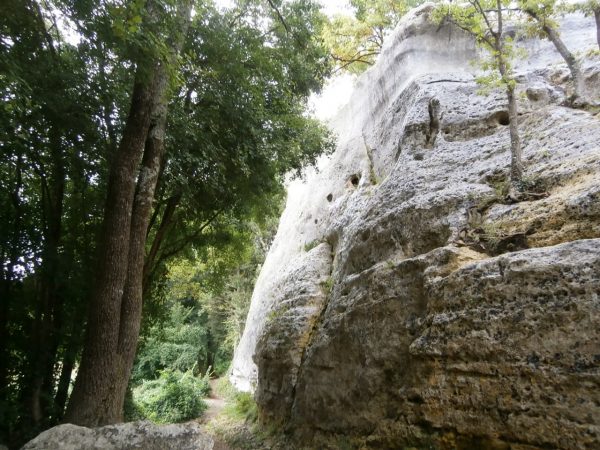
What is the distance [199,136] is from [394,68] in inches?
262

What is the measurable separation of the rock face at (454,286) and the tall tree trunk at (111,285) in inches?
143

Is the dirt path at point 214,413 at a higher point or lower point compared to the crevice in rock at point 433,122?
lower

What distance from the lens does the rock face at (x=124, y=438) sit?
3340 millimetres

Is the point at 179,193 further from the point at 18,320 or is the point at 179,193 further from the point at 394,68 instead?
the point at 394,68

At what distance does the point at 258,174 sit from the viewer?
9.15 metres

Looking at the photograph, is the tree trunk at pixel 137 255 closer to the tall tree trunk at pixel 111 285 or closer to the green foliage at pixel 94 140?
the tall tree trunk at pixel 111 285

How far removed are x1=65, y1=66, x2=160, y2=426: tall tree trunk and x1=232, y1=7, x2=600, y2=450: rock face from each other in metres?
3.63

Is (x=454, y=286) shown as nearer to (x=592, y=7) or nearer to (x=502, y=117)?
(x=502, y=117)

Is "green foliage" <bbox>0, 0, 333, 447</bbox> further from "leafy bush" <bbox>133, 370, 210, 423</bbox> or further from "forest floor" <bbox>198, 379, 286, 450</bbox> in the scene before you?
"leafy bush" <bbox>133, 370, 210, 423</bbox>

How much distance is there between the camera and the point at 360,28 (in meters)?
15.7

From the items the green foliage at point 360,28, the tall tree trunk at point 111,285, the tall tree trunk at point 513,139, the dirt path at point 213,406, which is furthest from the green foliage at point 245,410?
the green foliage at point 360,28

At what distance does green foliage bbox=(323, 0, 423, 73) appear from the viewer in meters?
15.4

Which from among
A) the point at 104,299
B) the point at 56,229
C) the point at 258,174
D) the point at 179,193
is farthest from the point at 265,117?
the point at 104,299

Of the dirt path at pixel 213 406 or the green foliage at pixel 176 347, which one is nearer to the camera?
the dirt path at pixel 213 406
